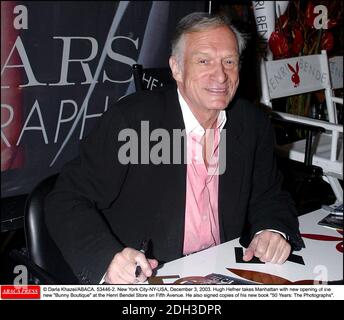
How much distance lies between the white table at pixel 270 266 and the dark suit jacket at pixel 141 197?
0.19ft

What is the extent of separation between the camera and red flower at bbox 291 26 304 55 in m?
2.93

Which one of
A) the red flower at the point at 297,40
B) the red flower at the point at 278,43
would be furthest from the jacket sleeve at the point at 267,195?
the red flower at the point at 297,40

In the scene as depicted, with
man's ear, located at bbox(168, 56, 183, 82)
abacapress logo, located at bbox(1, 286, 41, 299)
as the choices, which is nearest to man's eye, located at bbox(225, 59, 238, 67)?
man's ear, located at bbox(168, 56, 183, 82)

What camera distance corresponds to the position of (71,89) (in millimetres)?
2785

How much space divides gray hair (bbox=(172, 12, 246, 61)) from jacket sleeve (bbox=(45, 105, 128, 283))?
240 millimetres

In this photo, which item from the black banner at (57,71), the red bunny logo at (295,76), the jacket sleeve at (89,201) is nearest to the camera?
the jacket sleeve at (89,201)

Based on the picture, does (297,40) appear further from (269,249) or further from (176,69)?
(269,249)

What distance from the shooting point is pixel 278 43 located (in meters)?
2.73

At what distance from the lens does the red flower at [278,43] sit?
2730 millimetres

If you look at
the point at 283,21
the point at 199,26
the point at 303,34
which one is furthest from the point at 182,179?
the point at 303,34

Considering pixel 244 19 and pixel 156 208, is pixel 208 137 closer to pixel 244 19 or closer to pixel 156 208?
pixel 156 208

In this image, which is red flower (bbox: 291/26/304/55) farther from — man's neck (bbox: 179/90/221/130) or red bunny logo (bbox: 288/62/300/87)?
man's neck (bbox: 179/90/221/130)

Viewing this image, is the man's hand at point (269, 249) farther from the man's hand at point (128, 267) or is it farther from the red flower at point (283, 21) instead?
the red flower at point (283, 21)
